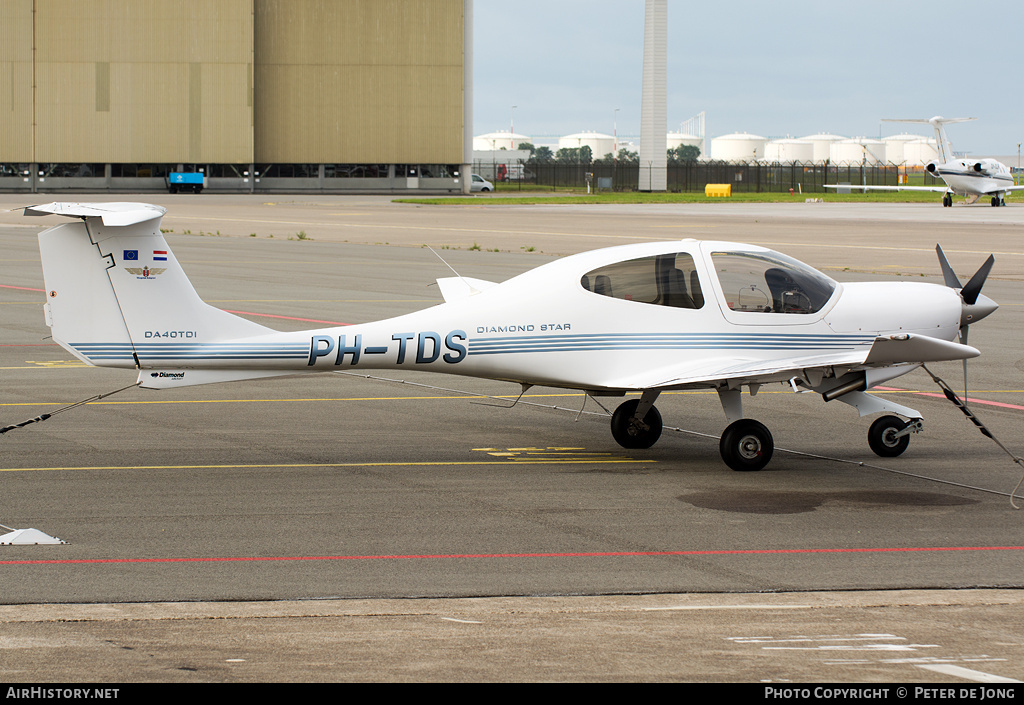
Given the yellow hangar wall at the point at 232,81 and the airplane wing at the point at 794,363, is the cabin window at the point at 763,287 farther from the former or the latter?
the yellow hangar wall at the point at 232,81

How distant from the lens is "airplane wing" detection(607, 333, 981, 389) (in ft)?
33.8

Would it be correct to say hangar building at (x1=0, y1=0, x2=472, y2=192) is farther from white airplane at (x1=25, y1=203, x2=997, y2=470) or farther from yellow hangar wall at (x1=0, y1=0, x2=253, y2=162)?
white airplane at (x1=25, y1=203, x2=997, y2=470)

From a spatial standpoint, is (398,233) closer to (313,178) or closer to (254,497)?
(254,497)

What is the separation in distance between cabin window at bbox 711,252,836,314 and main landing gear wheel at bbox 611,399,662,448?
1.72 metres

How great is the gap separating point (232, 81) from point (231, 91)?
772 mm

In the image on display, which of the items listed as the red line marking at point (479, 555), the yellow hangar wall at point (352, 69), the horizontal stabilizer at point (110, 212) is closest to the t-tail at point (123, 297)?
the horizontal stabilizer at point (110, 212)

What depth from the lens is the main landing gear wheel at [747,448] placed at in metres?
11.1

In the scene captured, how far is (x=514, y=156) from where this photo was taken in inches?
6457

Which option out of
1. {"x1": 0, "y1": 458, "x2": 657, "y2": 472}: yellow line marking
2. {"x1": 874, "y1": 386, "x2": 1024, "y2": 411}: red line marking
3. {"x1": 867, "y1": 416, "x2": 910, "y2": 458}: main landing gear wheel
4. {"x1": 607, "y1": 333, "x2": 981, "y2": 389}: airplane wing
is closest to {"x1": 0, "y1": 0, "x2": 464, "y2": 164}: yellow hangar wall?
{"x1": 874, "y1": 386, "x2": 1024, "y2": 411}: red line marking

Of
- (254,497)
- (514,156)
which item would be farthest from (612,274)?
(514,156)

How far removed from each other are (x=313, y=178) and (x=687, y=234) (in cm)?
5261

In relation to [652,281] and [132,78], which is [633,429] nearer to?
[652,281]

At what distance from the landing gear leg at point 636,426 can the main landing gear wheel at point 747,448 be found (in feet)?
4.08

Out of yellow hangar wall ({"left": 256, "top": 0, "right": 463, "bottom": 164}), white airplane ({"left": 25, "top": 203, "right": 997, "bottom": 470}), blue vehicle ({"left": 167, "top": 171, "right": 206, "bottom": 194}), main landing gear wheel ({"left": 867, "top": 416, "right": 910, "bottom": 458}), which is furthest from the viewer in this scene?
blue vehicle ({"left": 167, "top": 171, "right": 206, "bottom": 194})
